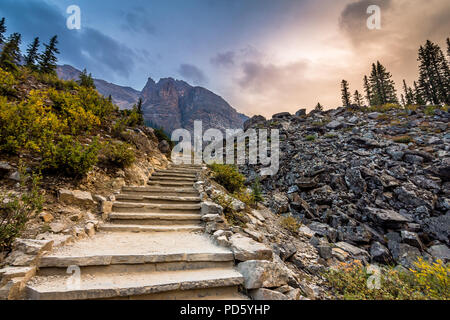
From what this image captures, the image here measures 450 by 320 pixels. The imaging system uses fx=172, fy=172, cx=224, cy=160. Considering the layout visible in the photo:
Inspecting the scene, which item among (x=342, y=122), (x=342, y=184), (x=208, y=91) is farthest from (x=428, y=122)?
(x=208, y=91)

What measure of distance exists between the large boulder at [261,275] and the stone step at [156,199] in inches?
113

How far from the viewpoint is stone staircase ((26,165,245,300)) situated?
1.96 m

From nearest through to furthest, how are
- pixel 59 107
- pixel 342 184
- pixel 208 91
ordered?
pixel 59 107 → pixel 342 184 → pixel 208 91

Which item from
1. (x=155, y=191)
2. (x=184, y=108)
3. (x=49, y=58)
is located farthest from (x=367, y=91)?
(x=184, y=108)

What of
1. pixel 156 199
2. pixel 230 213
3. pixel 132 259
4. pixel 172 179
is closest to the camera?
pixel 132 259

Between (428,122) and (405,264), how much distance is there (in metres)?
12.6

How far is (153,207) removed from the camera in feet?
14.9

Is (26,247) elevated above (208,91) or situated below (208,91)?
below

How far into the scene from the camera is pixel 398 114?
45.9 ft

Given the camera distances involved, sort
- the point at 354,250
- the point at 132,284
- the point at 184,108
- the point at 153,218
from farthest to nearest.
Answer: the point at 184,108
the point at 354,250
the point at 153,218
the point at 132,284

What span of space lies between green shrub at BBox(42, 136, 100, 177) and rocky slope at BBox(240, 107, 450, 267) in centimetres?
625

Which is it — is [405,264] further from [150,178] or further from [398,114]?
[398,114]

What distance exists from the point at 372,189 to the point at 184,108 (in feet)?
504

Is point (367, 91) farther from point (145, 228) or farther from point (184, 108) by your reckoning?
point (184, 108)
